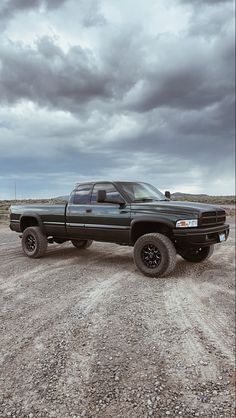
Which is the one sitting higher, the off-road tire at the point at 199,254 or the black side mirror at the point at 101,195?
the black side mirror at the point at 101,195

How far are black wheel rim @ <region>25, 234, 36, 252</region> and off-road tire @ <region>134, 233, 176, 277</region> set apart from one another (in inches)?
132

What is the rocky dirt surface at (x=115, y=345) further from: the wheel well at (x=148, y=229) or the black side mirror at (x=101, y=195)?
the black side mirror at (x=101, y=195)

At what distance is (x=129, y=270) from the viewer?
782 centimetres

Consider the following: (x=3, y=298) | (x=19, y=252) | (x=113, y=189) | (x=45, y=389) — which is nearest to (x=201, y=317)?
(x=45, y=389)

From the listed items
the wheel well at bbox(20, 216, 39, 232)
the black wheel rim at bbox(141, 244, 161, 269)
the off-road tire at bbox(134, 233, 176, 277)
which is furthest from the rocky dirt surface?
the wheel well at bbox(20, 216, 39, 232)

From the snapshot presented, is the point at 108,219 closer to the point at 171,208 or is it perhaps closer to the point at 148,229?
the point at 148,229

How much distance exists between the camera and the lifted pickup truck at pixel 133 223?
7.02 metres

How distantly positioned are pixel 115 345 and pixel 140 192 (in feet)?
15.8

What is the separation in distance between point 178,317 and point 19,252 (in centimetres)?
629

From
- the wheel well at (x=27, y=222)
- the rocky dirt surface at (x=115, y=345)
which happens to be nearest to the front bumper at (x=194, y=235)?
the rocky dirt surface at (x=115, y=345)

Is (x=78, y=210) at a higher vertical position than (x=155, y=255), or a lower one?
higher

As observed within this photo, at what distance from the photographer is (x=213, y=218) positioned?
7.46 metres

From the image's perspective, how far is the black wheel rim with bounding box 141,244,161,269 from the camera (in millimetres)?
7137

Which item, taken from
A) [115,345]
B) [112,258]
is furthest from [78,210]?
[115,345]
